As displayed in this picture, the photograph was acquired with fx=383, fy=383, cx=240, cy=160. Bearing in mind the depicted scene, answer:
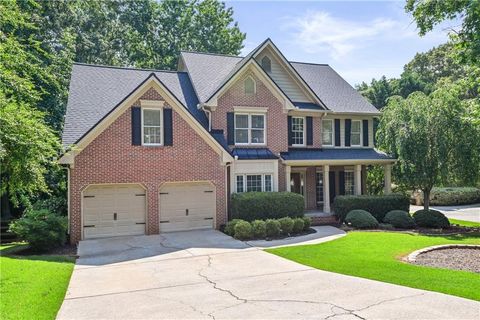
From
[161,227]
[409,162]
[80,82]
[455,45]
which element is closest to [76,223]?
[161,227]

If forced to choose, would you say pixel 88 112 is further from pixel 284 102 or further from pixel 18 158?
pixel 284 102

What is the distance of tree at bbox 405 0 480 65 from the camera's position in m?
11.6

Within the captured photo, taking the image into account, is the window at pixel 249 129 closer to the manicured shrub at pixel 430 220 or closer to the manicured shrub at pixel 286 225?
the manicured shrub at pixel 286 225

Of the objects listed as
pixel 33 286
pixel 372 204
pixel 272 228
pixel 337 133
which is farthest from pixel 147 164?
pixel 372 204

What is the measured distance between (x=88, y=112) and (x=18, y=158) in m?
7.52

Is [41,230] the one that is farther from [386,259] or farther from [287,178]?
[287,178]

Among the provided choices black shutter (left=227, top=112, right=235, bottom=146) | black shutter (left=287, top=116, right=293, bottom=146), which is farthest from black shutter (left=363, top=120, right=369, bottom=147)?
black shutter (left=227, top=112, right=235, bottom=146)

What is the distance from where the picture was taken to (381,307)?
726 centimetres

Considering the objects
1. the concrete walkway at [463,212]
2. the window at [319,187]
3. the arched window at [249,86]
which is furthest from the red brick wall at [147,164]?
the concrete walkway at [463,212]

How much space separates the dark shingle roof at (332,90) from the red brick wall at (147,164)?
359 inches

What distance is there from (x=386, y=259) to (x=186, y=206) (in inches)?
347

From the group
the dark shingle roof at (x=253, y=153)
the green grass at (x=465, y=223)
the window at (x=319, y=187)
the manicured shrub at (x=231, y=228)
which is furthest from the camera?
the window at (x=319, y=187)

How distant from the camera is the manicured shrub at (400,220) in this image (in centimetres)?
1927

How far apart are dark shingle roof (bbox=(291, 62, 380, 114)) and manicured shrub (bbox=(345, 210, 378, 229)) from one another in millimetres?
6477
